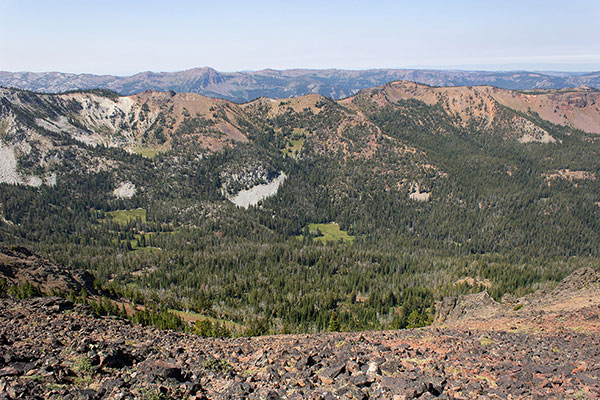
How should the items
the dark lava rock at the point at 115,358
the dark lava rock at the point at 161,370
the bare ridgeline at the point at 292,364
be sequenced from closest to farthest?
the bare ridgeline at the point at 292,364, the dark lava rock at the point at 161,370, the dark lava rock at the point at 115,358

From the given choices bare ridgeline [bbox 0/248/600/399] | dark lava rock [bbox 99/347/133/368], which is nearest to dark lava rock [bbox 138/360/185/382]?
bare ridgeline [bbox 0/248/600/399]

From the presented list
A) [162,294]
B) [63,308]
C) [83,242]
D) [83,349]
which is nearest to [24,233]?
[83,242]

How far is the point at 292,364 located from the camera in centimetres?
2823

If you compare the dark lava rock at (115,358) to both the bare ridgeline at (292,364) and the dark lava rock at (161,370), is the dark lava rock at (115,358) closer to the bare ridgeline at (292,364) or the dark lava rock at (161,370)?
the bare ridgeline at (292,364)

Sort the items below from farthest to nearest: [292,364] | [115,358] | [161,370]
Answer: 1. [292,364]
2. [115,358]
3. [161,370]

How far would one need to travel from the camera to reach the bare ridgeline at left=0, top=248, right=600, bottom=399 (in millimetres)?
22281

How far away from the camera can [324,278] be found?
157 m

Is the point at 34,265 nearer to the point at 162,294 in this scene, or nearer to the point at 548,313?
the point at 162,294

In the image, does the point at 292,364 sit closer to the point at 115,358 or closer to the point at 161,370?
the point at 161,370

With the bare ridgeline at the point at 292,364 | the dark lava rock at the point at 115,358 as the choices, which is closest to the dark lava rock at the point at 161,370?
the bare ridgeline at the point at 292,364

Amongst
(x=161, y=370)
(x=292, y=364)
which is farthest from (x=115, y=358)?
(x=292, y=364)

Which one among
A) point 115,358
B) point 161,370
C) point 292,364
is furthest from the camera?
point 292,364

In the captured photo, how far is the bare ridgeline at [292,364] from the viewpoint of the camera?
877 inches

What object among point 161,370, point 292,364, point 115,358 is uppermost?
point 161,370
